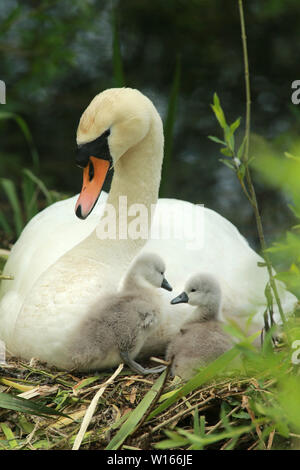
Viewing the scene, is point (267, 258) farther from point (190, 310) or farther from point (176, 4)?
point (176, 4)

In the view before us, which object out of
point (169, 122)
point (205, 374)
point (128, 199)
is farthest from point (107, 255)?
point (169, 122)

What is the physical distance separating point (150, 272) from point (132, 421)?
66cm

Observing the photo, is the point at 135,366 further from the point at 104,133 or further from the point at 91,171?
the point at 104,133

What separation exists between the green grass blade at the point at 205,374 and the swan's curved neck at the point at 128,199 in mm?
853

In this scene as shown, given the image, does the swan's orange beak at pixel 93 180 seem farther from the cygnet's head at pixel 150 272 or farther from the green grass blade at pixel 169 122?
the green grass blade at pixel 169 122

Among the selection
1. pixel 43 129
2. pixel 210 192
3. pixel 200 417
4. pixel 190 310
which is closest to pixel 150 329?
→ pixel 190 310

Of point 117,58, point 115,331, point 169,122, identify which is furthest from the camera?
point 169,122

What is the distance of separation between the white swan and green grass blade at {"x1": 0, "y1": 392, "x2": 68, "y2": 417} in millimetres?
287

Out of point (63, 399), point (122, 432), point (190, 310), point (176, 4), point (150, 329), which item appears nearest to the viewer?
point (122, 432)

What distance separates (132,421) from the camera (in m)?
2.14

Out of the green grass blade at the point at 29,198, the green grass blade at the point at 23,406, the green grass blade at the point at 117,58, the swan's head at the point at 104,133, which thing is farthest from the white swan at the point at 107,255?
the green grass blade at the point at 117,58

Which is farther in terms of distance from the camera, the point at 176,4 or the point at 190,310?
the point at 176,4

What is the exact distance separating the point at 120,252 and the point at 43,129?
10.8 feet

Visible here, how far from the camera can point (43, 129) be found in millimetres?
5965
